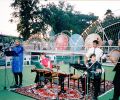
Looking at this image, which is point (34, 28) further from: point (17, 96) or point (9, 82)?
point (17, 96)

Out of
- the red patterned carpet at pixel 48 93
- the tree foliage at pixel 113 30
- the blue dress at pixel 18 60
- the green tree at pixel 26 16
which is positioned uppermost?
the green tree at pixel 26 16

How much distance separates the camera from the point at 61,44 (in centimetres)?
1005

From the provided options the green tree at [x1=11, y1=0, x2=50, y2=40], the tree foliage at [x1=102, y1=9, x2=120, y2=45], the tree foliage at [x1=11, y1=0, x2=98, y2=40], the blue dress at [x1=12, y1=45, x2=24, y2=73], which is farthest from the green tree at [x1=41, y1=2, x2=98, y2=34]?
the blue dress at [x1=12, y1=45, x2=24, y2=73]

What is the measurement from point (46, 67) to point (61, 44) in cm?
217

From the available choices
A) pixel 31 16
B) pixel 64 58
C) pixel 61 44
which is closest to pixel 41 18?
Result: pixel 31 16

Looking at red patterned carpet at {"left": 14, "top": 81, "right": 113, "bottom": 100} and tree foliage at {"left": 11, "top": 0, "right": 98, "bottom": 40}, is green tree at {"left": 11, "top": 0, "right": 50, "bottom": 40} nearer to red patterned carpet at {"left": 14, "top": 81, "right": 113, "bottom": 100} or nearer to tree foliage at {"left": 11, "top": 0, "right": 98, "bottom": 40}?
tree foliage at {"left": 11, "top": 0, "right": 98, "bottom": 40}

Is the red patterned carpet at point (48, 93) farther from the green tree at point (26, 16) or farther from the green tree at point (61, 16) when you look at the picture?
the green tree at point (61, 16)

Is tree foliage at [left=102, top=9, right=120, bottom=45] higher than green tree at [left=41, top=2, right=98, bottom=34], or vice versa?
green tree at [left=41, top=2, right=98, bottom=34]

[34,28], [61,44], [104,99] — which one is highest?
[34,28]

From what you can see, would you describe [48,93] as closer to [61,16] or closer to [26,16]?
[26,16]

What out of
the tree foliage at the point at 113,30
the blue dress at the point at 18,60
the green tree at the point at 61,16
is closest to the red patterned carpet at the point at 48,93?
the blue dress at the point at 18,60

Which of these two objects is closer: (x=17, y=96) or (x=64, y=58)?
(x=17, y=96)

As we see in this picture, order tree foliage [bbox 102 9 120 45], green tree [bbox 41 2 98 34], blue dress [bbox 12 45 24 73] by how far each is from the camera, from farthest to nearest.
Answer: green tree [bbox 41 2 98 34]
tree foliage [bbox 102 9 120 45]
blue dress [bbox 12 45 24 73]

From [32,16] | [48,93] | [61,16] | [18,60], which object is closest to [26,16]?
[32,16]
